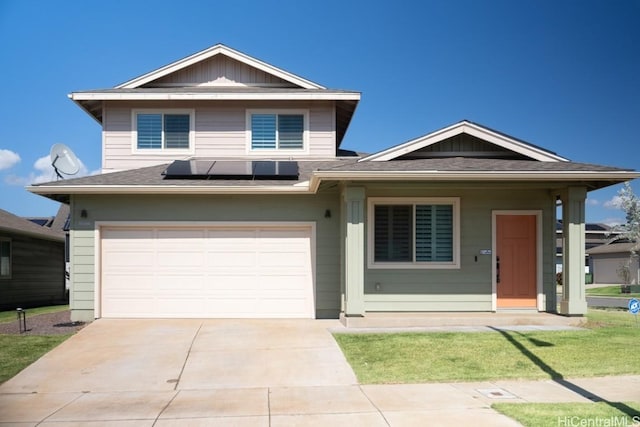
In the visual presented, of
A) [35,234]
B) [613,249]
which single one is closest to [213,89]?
[35,234]

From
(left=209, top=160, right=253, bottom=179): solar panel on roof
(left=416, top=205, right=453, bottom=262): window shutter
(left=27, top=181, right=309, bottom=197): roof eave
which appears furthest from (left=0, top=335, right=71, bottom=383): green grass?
(left=416, top=205, right=453, bottom=262): window shutter

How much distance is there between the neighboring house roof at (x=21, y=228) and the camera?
1757cm

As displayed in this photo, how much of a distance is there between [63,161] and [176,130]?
418cm

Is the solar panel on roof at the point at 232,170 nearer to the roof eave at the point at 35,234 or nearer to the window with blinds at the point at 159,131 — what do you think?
the window with blinds at the point at 159,131

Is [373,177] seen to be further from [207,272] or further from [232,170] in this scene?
[207,272]

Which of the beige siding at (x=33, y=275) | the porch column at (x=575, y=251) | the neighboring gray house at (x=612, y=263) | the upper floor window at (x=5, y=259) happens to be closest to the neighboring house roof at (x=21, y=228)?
the beige siding at (x=33, y=275)

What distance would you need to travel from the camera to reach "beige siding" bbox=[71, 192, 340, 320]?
508 inches

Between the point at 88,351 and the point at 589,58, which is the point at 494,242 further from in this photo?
the point at 88,351

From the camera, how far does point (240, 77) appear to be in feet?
51.8

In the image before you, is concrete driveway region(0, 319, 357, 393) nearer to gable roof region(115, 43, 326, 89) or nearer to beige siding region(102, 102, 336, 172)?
beige siding region(102, 102, 336, 172)

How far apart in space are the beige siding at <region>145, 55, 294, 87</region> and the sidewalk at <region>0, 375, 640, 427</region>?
1014cm

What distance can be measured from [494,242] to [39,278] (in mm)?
16598

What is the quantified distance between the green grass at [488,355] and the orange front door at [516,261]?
6.19 feet

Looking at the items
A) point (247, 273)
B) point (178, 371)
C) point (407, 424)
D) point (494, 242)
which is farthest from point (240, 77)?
point (407, 424)
